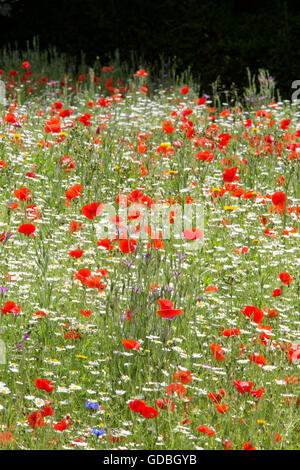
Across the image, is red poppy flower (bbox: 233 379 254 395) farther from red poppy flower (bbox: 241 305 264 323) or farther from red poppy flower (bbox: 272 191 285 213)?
red poppy flower (bbox: 272 191 285 213)

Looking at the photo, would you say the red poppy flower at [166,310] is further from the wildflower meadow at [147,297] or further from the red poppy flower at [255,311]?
the red poppy flower at [255,311]

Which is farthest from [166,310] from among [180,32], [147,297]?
[180,32]

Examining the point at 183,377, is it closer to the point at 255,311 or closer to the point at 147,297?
the point at 255,311

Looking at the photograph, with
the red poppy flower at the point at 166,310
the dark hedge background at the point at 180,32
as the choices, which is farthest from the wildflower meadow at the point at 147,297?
the dark hedge background at the point at 180,32

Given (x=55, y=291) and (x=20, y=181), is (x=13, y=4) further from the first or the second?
(x=55, y=291)

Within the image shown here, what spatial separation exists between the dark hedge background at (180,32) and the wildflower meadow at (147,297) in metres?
3.11

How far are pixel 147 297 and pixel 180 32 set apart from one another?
294 inches

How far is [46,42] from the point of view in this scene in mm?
11414

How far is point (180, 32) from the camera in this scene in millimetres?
9789

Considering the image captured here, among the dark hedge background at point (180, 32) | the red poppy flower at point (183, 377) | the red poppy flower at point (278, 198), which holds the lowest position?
the red poppy flower at point (183, 377)

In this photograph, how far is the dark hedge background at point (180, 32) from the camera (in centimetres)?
915

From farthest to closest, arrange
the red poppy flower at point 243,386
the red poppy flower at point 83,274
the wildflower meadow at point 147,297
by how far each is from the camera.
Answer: the red poppy flower at point 83,274 < the wildflower meadow at point 147,297 < the red poppy flower at point 243,386

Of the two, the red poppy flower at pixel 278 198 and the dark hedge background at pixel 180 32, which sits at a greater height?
the dark hedge background at pixel 180 32

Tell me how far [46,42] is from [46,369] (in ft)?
30.9
